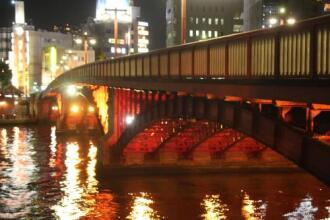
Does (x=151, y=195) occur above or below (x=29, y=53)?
below

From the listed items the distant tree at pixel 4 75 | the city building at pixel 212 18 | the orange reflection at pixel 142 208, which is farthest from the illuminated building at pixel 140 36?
the orange reflection at pixel 142 208

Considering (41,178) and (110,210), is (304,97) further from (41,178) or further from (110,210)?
(41,178)

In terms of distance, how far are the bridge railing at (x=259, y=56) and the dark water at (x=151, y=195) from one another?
7.86m

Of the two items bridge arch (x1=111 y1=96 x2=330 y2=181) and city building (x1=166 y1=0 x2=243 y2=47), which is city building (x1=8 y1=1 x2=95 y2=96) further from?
bridge arch (x1=111 y1=96 x2=330 y2=181)

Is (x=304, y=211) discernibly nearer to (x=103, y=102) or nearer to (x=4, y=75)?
(x=103, y=102)

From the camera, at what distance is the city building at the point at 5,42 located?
18125 centimetres

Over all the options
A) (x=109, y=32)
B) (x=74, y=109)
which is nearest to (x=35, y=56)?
(x=109, y=32)

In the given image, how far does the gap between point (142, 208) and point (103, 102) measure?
2177 centimetres

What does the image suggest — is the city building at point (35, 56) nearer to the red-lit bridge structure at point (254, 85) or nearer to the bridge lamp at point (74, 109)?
the bridge lamp at point (74, 109)

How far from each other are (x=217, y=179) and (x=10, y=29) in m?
147

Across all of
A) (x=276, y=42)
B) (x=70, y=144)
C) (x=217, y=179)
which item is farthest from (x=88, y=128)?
(x=276, y=42)

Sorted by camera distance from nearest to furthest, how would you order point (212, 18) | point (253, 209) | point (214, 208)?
point (253, 209) → point (214, 208) → point (212, 18)

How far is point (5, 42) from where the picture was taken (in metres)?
184

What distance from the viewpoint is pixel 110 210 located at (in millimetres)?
33719
